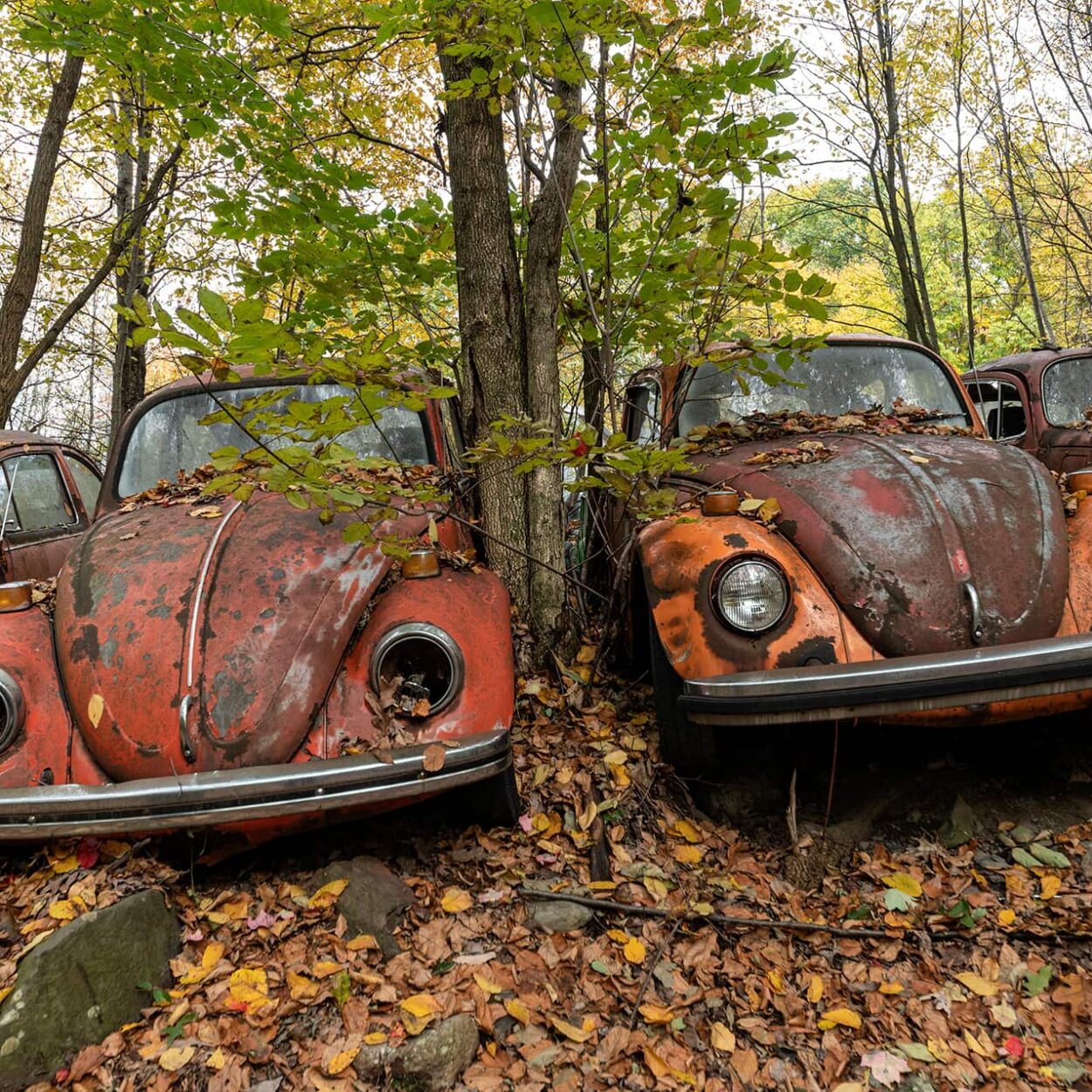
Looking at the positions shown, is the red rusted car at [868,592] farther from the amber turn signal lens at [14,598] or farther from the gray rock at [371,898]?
the amber turn signal lens at [14,598]

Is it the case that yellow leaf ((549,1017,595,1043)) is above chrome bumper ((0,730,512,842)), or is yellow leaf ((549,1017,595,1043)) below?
below

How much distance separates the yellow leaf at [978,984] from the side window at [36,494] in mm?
6257

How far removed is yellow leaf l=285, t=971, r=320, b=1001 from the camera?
2.20 metres

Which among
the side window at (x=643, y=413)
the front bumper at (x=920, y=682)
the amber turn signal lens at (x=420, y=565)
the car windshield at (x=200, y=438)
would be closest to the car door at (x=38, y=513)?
the car windshield at (x=200, y=438)

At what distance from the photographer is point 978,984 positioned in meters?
2.21

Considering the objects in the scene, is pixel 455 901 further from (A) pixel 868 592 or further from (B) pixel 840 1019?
(A) pixel 868 592

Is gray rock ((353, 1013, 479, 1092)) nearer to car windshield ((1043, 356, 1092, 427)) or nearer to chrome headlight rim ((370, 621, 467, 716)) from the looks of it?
chrome headlight rim ((370, 621, 467, 716))

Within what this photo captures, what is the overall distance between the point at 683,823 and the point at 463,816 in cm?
87

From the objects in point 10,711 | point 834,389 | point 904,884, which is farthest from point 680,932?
point 834,389

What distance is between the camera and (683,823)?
120 inches

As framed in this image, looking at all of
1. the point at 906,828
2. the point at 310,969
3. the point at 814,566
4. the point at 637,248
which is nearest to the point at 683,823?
the point at 906,828

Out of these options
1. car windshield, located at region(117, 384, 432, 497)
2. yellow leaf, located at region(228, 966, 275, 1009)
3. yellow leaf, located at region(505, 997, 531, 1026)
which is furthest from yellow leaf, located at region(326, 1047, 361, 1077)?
car windshield, located at region(117, 384, 432, 497)

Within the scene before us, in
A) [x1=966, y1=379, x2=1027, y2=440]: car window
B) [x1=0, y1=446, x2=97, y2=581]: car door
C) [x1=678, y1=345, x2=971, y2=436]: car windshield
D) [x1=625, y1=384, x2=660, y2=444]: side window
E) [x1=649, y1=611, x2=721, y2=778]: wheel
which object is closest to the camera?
[x1=649, y1=611, x2=721, y2=778]: wheel

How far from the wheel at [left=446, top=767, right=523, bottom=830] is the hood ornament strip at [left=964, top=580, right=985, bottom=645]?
1663 millimetres
